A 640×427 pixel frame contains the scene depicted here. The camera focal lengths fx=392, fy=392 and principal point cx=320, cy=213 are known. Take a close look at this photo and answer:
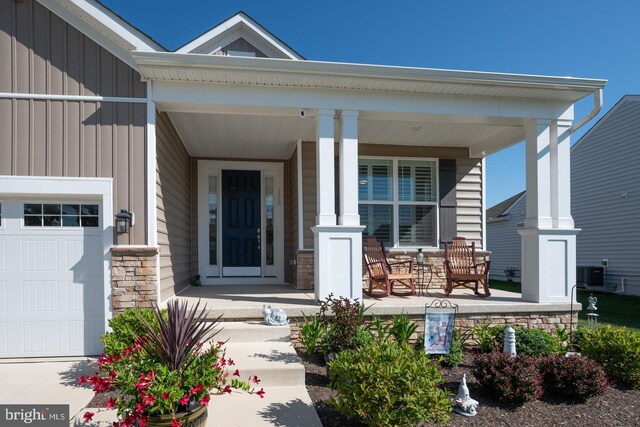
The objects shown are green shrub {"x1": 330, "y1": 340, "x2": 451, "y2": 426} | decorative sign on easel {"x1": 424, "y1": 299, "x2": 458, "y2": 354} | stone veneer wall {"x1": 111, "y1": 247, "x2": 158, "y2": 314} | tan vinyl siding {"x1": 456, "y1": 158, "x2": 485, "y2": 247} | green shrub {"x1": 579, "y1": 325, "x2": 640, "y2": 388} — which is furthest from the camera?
tan vinyl siding {"x1": 456, "y1": 158, "x2": 485, "y2": 247}

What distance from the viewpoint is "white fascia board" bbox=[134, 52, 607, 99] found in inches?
163

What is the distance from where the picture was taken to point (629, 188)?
10594 mm

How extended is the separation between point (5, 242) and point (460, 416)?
4854 mm

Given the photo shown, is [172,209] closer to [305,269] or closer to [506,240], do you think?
[305,269]

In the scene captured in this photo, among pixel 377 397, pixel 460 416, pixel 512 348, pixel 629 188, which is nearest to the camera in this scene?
pixel 377 397

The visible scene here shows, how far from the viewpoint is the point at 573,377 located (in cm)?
331

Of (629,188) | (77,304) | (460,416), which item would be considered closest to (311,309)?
(460,416)

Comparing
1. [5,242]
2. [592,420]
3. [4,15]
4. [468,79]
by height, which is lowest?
[592,420]

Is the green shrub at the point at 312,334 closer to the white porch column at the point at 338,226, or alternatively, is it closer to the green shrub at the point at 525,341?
the white porch column at the point at 338,226

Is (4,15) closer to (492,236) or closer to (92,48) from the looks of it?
(92,48)

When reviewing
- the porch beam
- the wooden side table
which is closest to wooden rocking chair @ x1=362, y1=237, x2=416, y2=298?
the wooden side table

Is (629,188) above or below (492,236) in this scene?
above

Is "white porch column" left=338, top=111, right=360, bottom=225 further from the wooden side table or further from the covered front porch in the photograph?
the wooden side table

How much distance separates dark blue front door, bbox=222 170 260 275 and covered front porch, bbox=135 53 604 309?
0.06 feet
